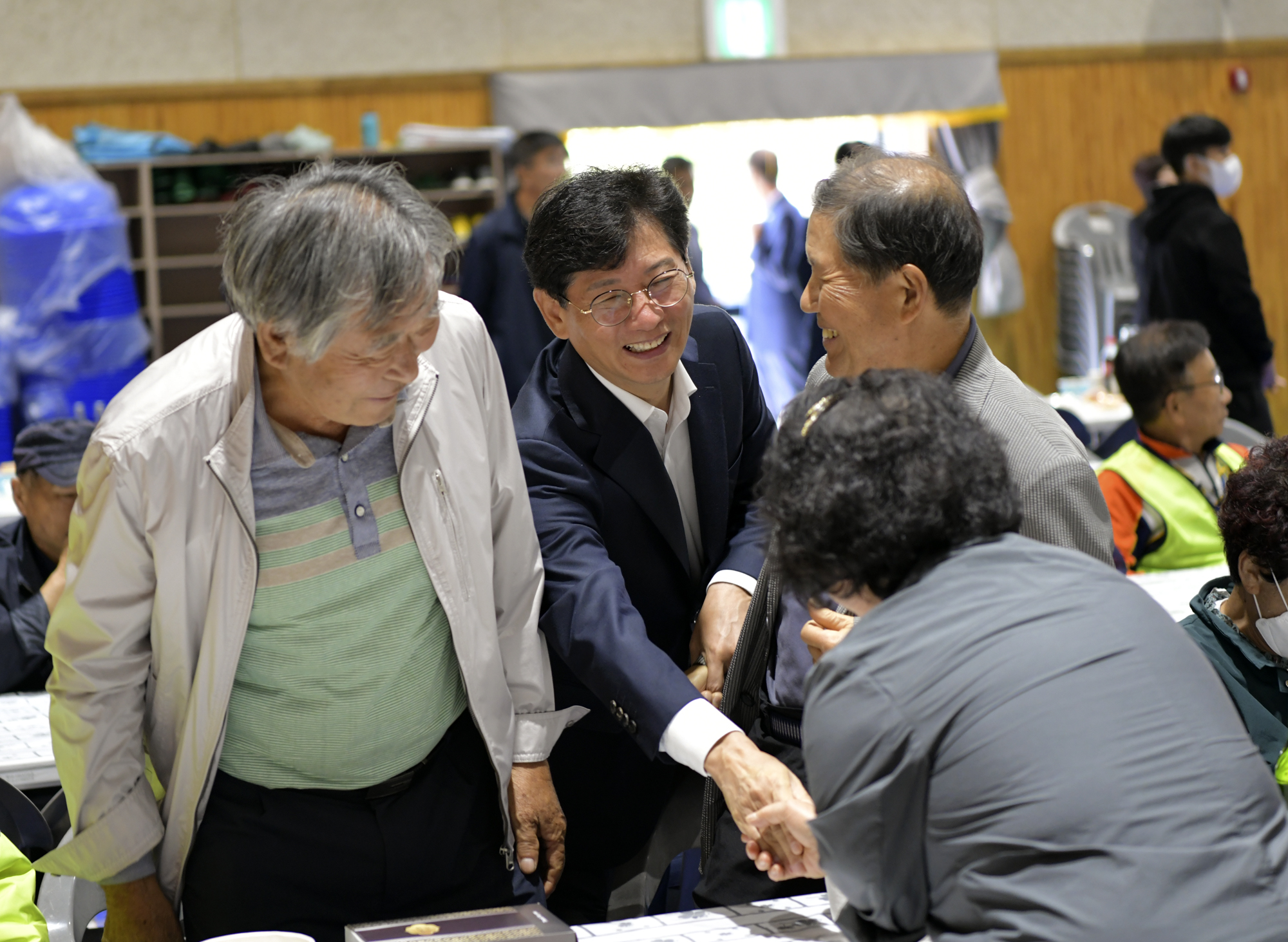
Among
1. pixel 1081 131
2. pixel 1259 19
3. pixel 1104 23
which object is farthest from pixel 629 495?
pixel 1259 19

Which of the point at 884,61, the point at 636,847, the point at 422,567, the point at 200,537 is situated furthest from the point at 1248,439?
the point at 884,61

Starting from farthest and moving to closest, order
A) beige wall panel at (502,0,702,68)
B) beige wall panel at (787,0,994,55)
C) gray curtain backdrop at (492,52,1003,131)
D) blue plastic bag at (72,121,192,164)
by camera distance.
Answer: beige wall panel at (787,0,994,55) → beige wall panel at (502,0,702,68) → gray curtain backdrop at (492,52,1003,131) → blue plastic bag at (72,121,192,164)

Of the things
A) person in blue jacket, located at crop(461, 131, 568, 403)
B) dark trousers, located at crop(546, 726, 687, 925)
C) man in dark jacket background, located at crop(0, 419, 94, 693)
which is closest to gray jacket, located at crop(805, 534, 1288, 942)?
dark trousers, located at crop(546, 726, 687, 925)

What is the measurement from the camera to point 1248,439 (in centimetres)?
437

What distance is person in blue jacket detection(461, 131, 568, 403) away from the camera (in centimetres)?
459

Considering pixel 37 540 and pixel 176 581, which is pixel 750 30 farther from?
pixel 176 581

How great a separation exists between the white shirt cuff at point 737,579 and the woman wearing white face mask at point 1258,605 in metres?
0.78

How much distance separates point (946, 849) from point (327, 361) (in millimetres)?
925

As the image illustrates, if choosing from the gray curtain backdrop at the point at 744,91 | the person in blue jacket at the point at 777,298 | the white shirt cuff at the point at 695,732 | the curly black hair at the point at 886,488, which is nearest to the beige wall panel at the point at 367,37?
the gray curtain backdrop at the point at 744,91

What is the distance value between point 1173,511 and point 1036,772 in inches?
108

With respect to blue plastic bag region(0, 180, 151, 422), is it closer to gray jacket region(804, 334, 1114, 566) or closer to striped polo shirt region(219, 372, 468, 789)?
striped polo shirt region(219, 372, 468, 789)

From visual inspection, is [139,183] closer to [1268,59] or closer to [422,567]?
[422,567]

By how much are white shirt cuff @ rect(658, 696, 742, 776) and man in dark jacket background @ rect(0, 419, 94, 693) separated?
1.56 m

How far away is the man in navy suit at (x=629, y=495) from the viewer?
1872mm
